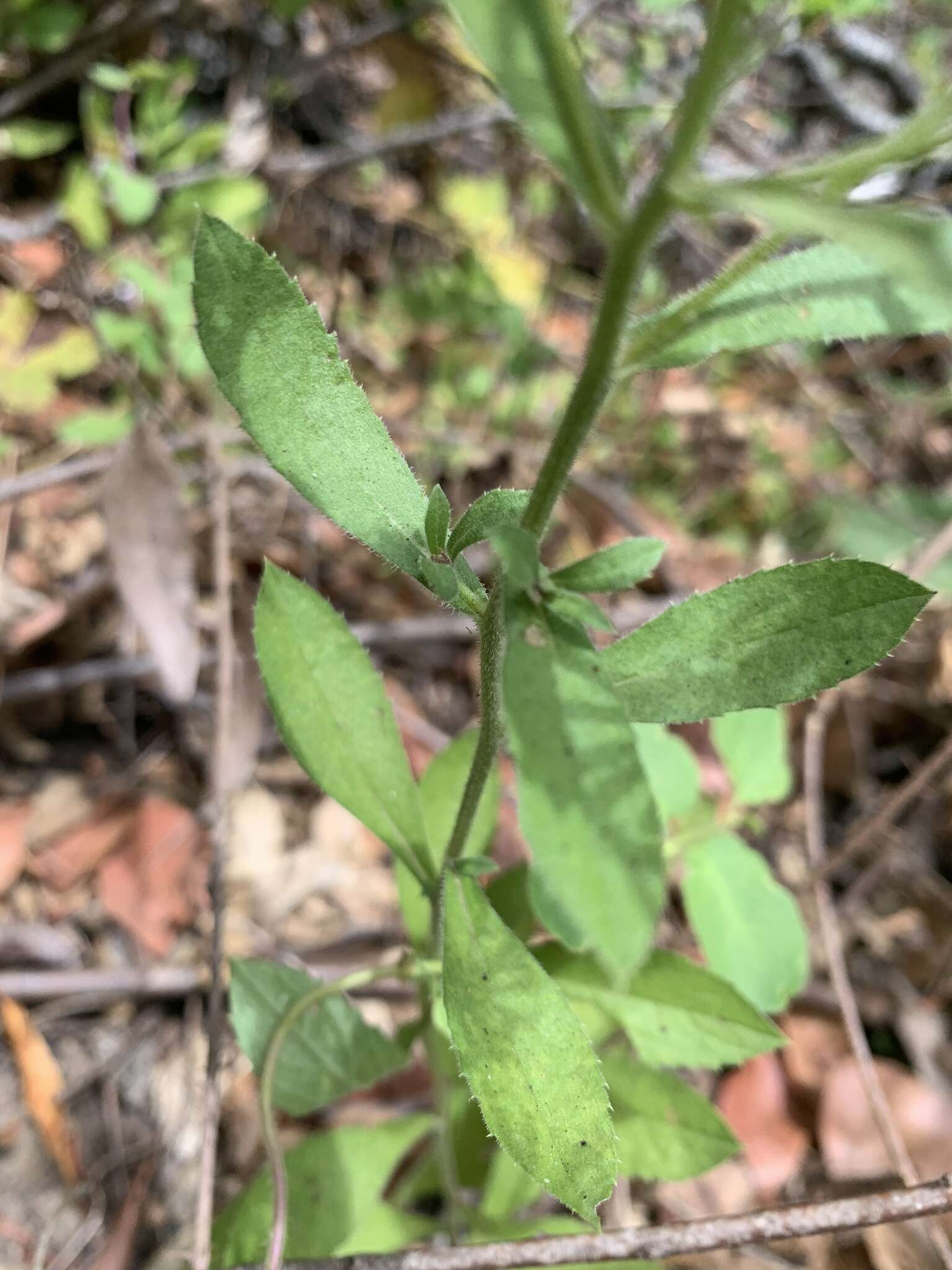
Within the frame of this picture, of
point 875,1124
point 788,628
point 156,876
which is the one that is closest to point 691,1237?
point 788,628

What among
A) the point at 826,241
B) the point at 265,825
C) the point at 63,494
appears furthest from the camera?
the point at 63,494

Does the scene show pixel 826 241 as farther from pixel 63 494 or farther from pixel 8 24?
pixel 8 24

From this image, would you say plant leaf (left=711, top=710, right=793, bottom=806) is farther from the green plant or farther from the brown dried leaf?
the brown dried leaf

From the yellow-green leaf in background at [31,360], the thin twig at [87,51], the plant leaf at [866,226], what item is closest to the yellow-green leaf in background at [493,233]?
the thin twig at [87,51]

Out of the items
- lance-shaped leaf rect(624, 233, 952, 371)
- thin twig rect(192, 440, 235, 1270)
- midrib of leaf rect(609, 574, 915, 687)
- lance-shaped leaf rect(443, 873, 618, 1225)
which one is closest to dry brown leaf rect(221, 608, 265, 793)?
thin twig rect(192, 440, 235, 1270)

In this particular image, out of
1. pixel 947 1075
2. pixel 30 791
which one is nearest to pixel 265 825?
pixel 30 791

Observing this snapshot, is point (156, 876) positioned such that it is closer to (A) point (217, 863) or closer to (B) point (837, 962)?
(A) point (217, 863)
